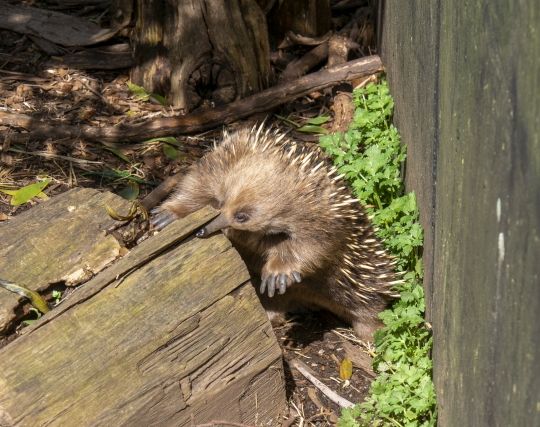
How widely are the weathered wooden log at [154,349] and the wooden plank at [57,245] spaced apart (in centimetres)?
19

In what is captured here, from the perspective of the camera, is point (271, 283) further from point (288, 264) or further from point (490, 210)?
point (490, 210)

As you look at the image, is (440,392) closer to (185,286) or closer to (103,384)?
(185,286)

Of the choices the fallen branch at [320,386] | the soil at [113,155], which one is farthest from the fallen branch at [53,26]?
the fallen branch at [320,386]

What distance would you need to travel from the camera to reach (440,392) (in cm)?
325

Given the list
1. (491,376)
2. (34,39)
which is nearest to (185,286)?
(491,376)

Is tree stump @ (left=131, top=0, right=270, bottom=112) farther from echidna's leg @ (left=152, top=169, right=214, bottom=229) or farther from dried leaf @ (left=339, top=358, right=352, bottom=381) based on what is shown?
dried leaf @ (left=339, top=358, right=352, bottom=381)

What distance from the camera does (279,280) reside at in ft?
12.8

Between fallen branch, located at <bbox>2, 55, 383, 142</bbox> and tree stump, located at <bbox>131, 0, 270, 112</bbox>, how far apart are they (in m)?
0.18

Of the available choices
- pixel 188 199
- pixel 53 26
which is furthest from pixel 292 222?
pixel 53 26

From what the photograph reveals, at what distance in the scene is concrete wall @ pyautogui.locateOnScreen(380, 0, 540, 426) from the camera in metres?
1.71

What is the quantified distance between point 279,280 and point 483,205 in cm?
184

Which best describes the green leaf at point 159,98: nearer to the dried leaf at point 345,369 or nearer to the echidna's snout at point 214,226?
the echidna's snout at point 214,226

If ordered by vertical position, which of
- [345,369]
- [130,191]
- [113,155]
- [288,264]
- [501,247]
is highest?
[501,247]

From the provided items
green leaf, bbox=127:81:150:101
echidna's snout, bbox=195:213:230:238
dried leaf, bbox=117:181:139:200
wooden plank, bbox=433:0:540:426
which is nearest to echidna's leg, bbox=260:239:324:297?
echidna's snout, bbox=195:213:230:238
